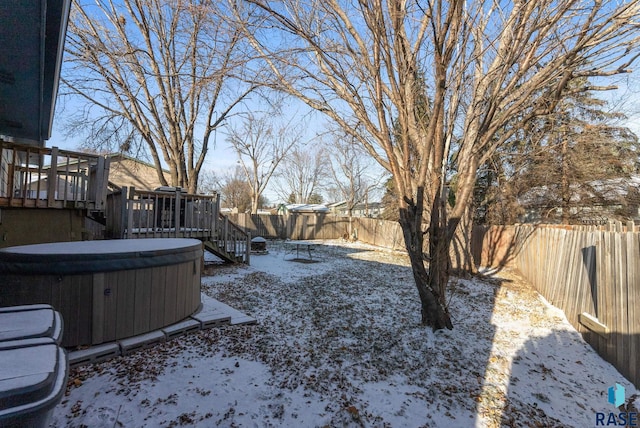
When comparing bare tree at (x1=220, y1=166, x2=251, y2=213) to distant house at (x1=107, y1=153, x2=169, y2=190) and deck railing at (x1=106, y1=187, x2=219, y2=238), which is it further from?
deck railing at (x1=106, y1=187, x2=219, y2=238)

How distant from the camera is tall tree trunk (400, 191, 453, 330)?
4293 millimetres

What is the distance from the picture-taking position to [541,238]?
299 inches

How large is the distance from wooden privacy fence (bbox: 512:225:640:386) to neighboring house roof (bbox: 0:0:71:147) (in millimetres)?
5712

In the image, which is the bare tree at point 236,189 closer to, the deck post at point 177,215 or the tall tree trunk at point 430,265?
the deck post at point 177,215

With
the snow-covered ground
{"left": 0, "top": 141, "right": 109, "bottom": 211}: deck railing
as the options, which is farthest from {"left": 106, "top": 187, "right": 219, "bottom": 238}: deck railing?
the snow-covered ground

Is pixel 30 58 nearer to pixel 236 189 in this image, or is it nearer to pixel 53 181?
pixel 53 181

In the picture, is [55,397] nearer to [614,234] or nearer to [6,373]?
[6,373]

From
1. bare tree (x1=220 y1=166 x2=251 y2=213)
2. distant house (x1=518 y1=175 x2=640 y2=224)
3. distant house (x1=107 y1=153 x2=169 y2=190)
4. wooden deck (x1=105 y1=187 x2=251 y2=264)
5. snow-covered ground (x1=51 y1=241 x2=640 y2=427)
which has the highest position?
bare tree (x1=220 y1=166 x2=251 y2=213)

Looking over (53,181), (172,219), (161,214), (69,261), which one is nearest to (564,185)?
(172,219)

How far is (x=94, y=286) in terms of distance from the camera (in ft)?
10.1

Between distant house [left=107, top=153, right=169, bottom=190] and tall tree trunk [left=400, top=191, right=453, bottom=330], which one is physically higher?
distant house [left=107, top=153, right=169, bottom=190]

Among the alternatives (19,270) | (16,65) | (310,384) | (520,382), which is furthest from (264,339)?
(16,65)

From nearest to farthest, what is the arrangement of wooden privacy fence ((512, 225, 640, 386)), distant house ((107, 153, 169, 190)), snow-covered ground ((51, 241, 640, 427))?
snow-covered ground ((51, 241, 640, 427)) → wooden privacy fence ((512, 225, 640, 386)) → distant house ((107, 153, 169, 190))

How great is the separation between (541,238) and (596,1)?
17.9 ft
